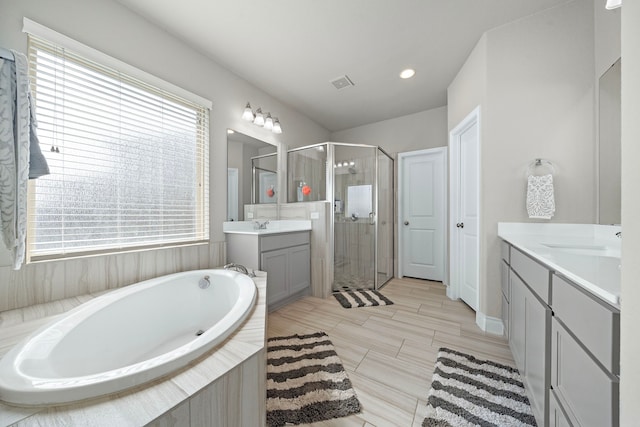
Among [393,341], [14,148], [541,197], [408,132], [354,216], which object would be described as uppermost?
[408,132]

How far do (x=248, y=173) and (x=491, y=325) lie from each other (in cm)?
274

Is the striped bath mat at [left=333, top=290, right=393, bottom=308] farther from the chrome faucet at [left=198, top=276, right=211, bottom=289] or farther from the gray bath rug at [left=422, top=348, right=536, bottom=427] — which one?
the chrome faucet at [left=198, top=276, right=211, bottom=289]

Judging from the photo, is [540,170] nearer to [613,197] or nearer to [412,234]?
[613,197]

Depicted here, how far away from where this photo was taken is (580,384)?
2.19 ft

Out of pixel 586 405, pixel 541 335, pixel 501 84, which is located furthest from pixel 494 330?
pixel 501 84

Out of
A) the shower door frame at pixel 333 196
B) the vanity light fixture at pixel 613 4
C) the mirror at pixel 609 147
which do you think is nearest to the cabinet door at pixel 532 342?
the mirror at pixel 609 147

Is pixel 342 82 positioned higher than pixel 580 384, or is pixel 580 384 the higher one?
pixel 342 82

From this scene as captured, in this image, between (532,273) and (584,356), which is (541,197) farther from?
(584,356)

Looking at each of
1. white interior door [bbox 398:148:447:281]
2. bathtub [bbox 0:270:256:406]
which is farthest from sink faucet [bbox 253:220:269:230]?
white interior door [bbox 398:148:447:281]

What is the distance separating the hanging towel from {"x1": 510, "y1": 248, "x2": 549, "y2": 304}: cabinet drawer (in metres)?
2.16

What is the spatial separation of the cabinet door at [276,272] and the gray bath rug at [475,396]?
1431 millimetres

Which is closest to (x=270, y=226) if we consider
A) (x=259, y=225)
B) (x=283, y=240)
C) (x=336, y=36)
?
(x=259, y=225)

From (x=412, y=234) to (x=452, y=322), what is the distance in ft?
5.06

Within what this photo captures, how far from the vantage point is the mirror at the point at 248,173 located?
7.77 ft
